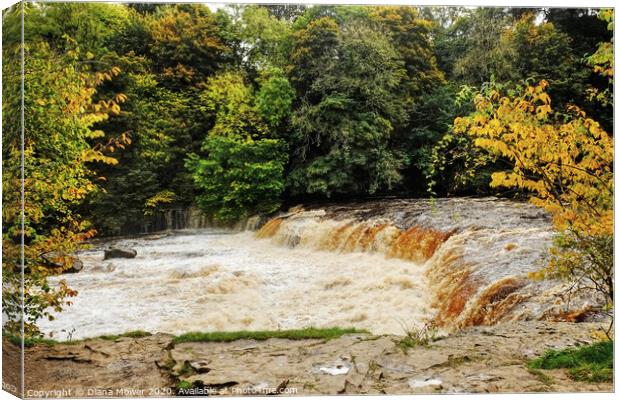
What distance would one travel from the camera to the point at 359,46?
589cm

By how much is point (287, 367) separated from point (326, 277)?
94 centimetres

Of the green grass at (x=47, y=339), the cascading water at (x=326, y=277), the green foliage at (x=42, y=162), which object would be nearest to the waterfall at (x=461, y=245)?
the cascading water at (x=326, y=277)

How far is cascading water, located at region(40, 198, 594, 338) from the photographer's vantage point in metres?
5.44

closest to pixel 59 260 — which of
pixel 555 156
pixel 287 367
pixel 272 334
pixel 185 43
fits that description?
pixel 272 334

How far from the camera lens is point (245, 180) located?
233 inches

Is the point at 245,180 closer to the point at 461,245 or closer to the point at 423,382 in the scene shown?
the point at 461,245

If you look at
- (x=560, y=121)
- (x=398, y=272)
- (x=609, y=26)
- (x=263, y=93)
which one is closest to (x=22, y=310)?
(x=263, y=93)

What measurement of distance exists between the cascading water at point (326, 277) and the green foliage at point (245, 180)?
0.17 metres

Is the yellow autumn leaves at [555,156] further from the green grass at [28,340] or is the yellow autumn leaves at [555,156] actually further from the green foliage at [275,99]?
the green grass at [28,340]

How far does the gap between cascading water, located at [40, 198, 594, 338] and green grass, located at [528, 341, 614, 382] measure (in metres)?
0.36

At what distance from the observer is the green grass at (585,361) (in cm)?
523

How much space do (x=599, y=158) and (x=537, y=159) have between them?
1.94ft

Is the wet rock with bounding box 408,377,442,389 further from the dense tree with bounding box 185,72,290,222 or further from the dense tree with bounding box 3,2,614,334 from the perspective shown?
the dense tree with bounding box 185,72,290,222

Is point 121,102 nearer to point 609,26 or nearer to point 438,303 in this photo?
point 438,303
